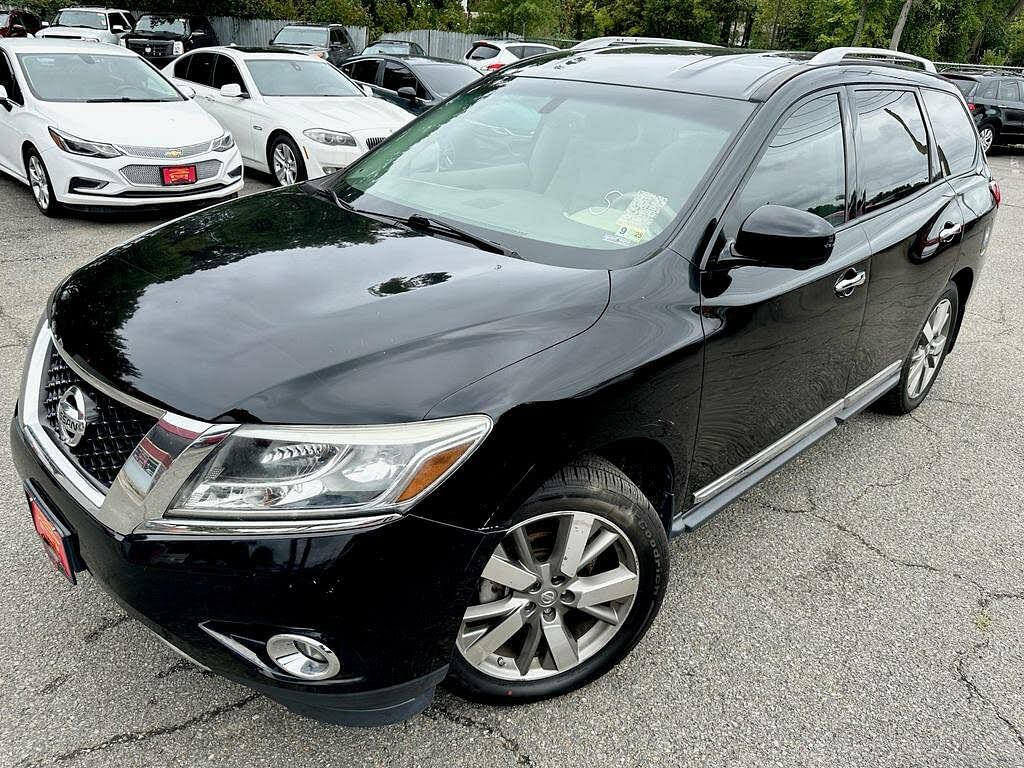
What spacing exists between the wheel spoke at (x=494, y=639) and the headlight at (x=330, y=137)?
7257 mm

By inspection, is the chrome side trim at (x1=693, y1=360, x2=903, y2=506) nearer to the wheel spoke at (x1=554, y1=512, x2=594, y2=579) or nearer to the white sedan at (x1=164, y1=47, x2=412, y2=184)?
the wheel spoke at (x1=554, y1=512, x2=594, y2=579)

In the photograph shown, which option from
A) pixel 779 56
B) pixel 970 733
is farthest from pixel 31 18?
pixel 970 733

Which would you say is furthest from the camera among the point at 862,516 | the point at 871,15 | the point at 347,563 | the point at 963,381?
the point at 871,15

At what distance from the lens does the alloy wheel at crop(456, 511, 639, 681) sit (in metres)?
2.13

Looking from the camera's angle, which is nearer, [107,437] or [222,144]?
[107,437]

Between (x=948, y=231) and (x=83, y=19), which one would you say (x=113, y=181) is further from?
(x=83, y=19)

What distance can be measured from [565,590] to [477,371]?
72cm

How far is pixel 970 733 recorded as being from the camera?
95.0 inches

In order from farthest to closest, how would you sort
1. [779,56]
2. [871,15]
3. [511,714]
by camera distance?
1. [871,15]
2. [779,56]
3. [511,714]

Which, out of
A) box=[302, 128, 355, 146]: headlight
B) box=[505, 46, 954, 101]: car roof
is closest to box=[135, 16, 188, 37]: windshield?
box=[302, 128, 355, 146]: headlight

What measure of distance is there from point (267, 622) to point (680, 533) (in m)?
A: 1.40

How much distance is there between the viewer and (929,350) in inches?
173

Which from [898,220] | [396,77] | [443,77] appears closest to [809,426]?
[898,220]

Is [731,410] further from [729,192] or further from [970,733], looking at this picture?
[970,733]
